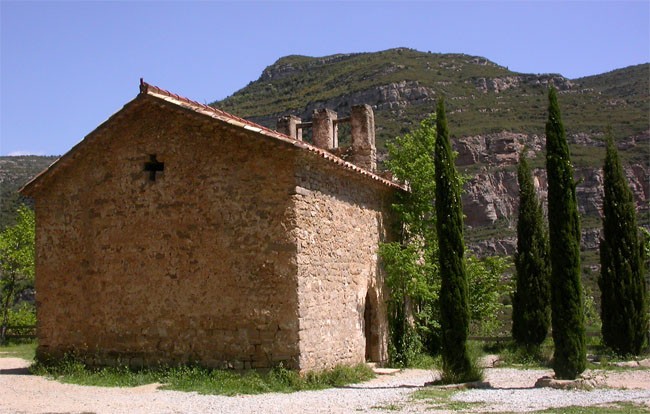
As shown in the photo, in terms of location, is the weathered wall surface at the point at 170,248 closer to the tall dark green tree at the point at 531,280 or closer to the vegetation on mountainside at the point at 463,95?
the tall dark green tree at the point at 531,280

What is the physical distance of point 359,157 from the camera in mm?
18172

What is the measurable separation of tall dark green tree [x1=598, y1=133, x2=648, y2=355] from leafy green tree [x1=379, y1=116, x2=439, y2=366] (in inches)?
181

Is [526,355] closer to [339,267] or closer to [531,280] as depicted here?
[531,280]

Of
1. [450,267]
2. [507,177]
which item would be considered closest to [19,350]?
[450,267]

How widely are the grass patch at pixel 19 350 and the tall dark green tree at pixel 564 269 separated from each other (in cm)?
1443

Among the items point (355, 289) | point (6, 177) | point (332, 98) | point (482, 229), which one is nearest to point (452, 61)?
point (332, 98)

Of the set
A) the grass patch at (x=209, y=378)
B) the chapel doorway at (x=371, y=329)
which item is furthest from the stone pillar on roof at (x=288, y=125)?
the grass patch at (x=209, y=378)

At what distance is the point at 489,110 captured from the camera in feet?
183

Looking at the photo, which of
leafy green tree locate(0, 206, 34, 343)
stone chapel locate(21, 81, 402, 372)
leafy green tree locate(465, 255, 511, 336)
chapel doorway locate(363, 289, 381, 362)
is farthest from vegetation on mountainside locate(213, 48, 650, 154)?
stone chapel locate(21, 81, 402, 372)

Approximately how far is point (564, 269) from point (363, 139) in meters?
7.26

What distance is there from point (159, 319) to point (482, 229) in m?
36.3

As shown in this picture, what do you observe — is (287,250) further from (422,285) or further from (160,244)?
(422,285)

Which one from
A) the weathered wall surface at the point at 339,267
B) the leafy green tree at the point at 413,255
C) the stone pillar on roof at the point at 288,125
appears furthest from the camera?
the stone pillar on roof at the point at 288,125

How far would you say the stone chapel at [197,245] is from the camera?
12453 millimetres
